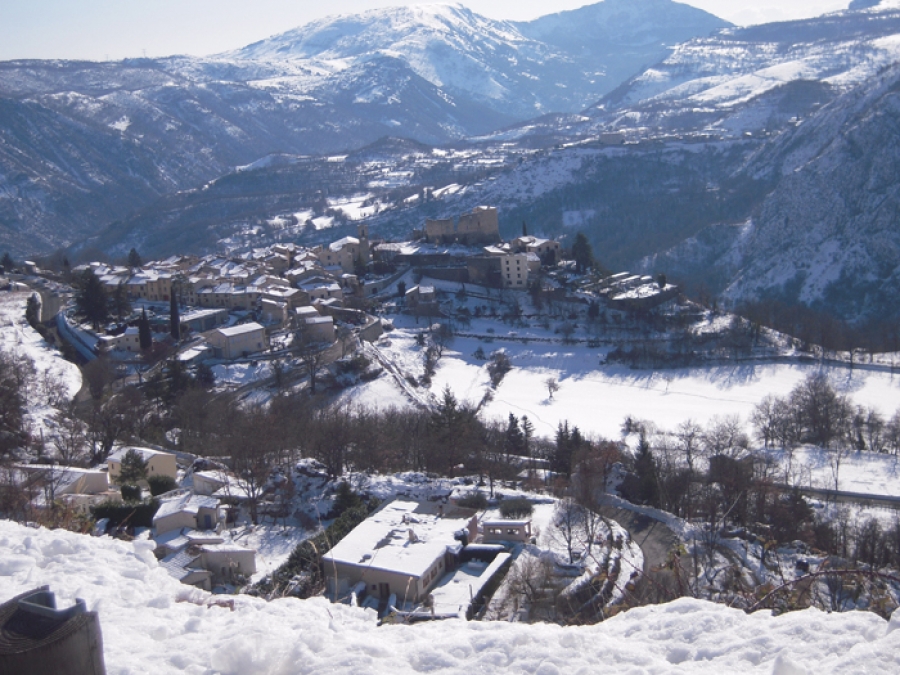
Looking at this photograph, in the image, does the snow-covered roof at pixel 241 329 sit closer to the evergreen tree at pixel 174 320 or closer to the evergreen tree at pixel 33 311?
the evergreen tree at pixel 174 320

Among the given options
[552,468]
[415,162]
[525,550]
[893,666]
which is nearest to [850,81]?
[415,162]

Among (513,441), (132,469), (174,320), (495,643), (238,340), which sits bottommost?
(513,441)

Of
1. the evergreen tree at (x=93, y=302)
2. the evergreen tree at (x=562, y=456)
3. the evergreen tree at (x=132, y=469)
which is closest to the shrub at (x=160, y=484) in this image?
the evergreen tree at (x=132, y=469)

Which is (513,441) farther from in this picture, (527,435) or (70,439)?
(70,439)

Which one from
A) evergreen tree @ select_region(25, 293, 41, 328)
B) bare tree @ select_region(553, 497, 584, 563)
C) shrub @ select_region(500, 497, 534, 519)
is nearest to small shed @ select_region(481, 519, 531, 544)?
bare tree @ select_region(553, 497, 584, 563)

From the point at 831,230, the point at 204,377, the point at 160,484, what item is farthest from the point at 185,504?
the point at 831,230

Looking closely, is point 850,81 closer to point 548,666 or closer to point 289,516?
point 289,516
